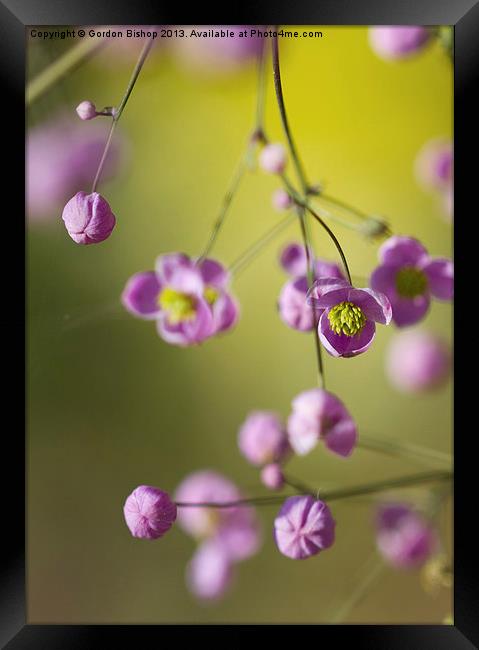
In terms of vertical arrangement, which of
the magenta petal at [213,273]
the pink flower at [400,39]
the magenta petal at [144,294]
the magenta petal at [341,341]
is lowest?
the magenta petal at [341,341]

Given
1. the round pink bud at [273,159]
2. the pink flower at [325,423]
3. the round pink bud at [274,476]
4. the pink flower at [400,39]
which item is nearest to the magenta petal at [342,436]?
the pink flower at [325,423]

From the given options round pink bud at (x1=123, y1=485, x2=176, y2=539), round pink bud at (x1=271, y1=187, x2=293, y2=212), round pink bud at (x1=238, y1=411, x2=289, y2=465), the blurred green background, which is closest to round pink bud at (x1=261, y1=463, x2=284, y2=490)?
round pink bud at (x1=238, y1=411, x2=289, y2=465)

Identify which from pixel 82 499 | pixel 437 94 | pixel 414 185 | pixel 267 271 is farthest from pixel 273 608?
pixel 437 94

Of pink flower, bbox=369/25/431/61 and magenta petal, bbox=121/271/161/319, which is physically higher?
pink flower, bbox=369/25/431/61

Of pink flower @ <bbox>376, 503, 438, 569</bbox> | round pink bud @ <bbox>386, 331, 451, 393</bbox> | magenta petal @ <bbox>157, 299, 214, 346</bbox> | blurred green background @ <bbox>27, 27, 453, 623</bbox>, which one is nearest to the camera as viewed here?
magenta petal @ <bbox>157, 299, 214, 346</bbox>

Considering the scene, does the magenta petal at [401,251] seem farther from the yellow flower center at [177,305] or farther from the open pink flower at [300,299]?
the yellow flower center at [177,305]

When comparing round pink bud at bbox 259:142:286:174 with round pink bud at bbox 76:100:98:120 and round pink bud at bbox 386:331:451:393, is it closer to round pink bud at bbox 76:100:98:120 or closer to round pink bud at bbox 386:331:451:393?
round pink bud at bbox 76:100:98:120
